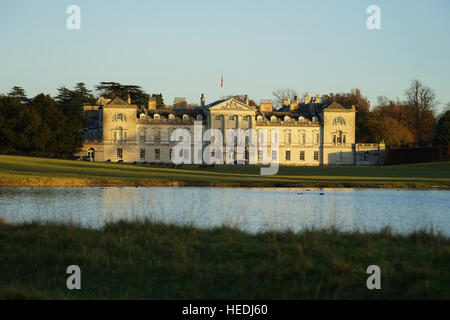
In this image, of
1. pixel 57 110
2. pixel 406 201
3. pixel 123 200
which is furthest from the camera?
pixel 57 110

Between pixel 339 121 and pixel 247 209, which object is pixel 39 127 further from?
pixel 247 209

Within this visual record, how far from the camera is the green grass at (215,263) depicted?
6.63 meters

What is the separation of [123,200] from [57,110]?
43.6 metres

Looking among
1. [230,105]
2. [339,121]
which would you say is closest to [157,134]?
[230,105]

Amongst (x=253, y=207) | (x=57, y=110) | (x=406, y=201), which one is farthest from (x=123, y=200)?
(x=57, y=110)

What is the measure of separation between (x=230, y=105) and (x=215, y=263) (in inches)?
2551

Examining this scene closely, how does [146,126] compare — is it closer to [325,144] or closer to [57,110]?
[57,110]

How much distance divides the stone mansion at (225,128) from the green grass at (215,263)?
59712 millimetres

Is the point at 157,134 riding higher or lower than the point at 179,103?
lower

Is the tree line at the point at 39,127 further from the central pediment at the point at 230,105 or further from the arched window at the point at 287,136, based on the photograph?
the arched window at the point at 287,136

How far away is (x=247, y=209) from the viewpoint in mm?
16000

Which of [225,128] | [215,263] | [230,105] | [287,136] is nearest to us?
[215,263]

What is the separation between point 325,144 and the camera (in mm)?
74875

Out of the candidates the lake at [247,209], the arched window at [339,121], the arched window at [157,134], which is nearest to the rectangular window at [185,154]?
the arched window at [157,134]
